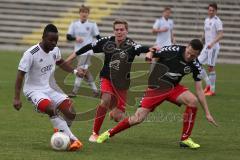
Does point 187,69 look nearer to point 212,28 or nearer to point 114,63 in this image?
point 114,63

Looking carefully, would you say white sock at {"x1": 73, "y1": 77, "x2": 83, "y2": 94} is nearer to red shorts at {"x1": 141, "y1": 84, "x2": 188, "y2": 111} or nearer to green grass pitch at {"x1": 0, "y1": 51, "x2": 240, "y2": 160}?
green grass pitch at {"x1": 0, "y1": 51, "x2": 240, "y2": 160}

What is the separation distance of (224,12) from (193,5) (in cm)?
162

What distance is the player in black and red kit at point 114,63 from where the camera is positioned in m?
11.5

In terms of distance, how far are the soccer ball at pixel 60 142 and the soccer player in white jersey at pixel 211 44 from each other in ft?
30.6

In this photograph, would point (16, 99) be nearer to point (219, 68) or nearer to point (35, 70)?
point (35, 70)

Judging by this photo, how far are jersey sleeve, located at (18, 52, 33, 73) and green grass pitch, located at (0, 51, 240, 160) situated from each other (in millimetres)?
1175

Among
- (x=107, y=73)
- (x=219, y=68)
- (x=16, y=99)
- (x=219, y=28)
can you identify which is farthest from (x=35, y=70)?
Answer: (x=219, y=68)

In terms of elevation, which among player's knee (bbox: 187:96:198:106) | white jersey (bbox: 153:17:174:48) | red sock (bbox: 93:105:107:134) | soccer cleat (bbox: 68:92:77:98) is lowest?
soccer cleat (bbox: 68:92:77:98)

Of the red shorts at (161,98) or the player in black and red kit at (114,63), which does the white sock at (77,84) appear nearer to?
the player in black and red kit at (114,63)

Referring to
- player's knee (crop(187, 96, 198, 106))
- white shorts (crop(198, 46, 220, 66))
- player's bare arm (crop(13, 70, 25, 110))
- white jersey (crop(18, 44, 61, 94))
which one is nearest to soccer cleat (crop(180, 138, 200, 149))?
player's knee (crop(187, 96, 198, 106))

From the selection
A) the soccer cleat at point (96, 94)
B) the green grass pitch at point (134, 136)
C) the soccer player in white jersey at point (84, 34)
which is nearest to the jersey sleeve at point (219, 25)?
the green grass pitch at point (134, 136)

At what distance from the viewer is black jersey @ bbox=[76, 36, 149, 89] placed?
1155 cm

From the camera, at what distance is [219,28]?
19.8 m

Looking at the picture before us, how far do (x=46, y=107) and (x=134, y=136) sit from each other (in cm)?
230
